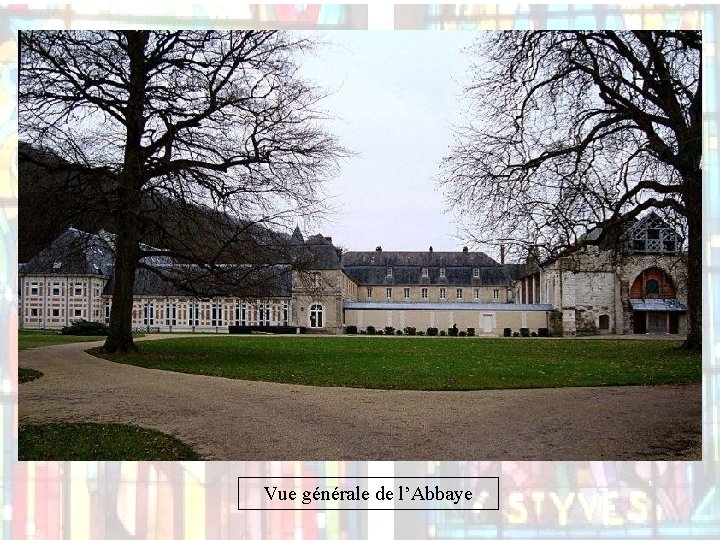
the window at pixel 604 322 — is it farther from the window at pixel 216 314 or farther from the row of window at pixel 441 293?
the window at pixel 216 314

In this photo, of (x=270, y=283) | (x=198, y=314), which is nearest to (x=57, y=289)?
(x=198, y=314)

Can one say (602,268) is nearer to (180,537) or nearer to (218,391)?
(218,391)

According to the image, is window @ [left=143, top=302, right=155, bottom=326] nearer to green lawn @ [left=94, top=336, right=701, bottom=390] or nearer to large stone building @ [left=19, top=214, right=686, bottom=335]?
large stone building @ [left=19, top=214, right=686, bottom=335]

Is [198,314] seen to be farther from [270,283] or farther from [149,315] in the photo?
[270,283]

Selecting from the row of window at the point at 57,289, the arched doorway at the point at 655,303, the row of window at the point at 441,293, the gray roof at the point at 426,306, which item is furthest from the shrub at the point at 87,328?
the gray roof at the point at 426,306

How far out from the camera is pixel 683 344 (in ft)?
28.5

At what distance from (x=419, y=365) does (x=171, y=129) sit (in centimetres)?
530

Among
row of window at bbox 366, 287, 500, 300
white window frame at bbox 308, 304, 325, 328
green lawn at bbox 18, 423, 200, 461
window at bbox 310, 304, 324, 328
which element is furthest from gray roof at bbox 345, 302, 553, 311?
green lawn at bbox 18, 423, 200, 461

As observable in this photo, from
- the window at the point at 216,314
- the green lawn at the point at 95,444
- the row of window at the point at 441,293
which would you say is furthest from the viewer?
the row of window at the point at 441,293

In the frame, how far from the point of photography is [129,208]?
7.54 metres

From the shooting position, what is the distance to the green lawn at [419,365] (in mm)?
7488

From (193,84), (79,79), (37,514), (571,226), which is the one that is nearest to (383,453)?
(37,514)

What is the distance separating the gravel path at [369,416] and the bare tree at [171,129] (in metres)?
2.27

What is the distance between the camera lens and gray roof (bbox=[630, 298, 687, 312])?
9.17 m
